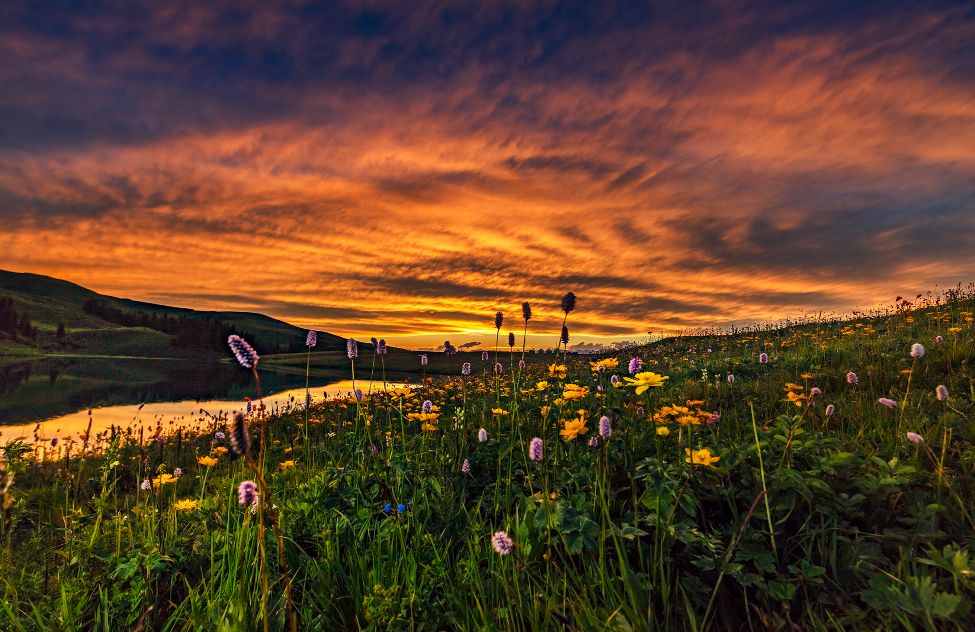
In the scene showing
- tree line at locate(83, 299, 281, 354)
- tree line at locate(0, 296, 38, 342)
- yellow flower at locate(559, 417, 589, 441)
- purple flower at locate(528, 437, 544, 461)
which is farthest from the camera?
tree line at locate(83, 299, 281, 354)

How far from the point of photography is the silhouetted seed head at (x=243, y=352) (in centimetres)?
154

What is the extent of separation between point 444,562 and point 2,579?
300cm

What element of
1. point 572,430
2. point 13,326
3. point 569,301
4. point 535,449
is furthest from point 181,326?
point 535,449

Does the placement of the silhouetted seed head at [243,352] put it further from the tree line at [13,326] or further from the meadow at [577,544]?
the tree line at [13,326]

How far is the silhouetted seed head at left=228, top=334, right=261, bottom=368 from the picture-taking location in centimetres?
154

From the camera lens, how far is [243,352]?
5.11 ft

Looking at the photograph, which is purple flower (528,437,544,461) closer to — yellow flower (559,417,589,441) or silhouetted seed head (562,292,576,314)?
yellow flower (559,417,589,441)

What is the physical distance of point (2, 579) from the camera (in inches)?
112

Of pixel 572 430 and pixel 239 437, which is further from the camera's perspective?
pixel 572 430

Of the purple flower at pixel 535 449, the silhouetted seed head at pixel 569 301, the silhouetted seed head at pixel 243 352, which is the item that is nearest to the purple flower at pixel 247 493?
the silhouetted seed head at pixel 243 352

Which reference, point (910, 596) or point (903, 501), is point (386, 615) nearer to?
point (910, 596)

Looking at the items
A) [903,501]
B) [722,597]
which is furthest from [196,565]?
[903,501]

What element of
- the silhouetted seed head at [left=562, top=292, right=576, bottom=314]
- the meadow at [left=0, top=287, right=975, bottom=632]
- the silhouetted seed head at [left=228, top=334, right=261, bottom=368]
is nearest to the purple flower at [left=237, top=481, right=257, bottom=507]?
the meadow at [left=0, top=287, right=975, bottom=632]

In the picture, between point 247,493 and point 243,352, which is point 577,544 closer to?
point 247,493
